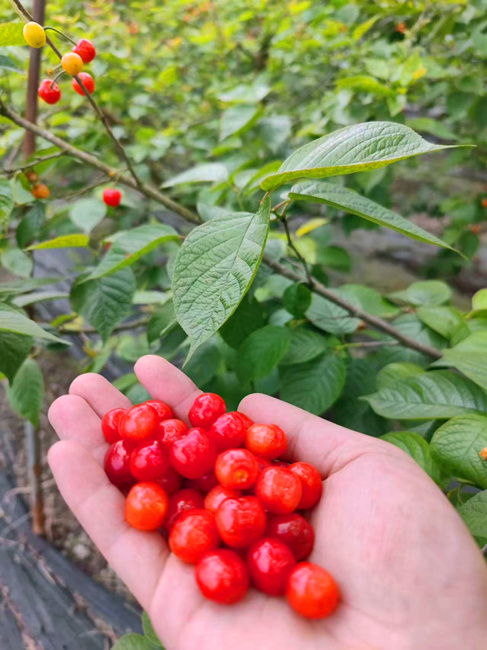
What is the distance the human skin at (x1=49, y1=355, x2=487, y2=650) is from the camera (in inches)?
35.4

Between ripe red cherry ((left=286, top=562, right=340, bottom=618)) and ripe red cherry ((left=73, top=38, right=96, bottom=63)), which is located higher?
ripe red cherry ((left=73, top=38, right=96, bottom=63))

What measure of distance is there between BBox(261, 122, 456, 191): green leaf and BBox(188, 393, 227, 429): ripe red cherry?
0.63 metres

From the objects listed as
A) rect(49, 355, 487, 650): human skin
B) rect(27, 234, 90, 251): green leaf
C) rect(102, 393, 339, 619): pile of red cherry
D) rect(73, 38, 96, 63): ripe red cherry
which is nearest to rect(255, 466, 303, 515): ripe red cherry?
rect(102, 393, 339, 619): pile of red cherry

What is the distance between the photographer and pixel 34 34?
1.09 m

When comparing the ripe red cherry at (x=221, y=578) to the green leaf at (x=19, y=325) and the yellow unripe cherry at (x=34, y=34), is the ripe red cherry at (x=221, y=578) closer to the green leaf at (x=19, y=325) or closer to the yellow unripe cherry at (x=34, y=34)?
the green leaf at (x=19, y=325)

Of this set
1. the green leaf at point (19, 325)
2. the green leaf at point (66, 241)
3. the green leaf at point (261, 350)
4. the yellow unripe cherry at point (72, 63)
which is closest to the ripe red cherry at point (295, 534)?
the green leaf at point (261, 350)

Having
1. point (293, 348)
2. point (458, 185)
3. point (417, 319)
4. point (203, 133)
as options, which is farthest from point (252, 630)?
point (458, 185)

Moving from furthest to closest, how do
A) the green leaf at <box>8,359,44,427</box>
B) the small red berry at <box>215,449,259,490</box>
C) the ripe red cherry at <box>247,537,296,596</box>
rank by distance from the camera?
the green leaf at <box>8,359,44,427</box>
the small red berry at <box>215,449,259,490</box>
the ripe red cherry at <box>247,537,296,596</box>

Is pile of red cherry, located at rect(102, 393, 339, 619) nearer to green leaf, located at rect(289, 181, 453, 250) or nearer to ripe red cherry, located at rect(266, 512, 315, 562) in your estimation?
ripe red cherry, located at rect(266, 512, 315, 562)

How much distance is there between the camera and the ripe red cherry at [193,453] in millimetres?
1183

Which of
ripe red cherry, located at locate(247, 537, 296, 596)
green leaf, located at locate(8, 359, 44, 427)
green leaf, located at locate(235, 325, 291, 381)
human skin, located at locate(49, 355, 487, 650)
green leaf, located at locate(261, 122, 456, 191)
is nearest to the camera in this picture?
green leaf, located at locate(261, 122, 456, 191)

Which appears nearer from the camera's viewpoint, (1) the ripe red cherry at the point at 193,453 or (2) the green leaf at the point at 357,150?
(2) the green leaf at the point at 357,150

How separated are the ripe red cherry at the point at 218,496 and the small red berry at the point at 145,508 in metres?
0.11

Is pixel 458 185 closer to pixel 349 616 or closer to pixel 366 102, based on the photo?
pixel 366 102
